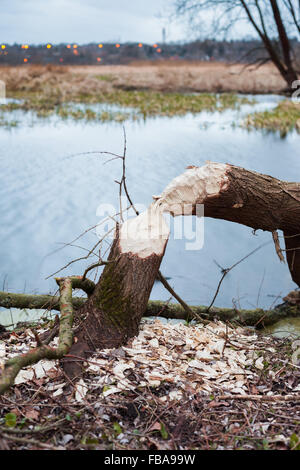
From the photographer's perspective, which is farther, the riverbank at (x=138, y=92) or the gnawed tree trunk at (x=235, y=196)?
the riverbank at (x=138, y=92)

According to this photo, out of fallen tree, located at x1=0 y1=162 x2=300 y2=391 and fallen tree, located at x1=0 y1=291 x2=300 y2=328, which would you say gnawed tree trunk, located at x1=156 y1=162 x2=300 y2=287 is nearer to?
fallen tree, located at x1=0 y1=162 x2=300 y2=391

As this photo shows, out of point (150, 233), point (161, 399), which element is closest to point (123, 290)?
point (150, 233)

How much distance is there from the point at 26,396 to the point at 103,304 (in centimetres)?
76

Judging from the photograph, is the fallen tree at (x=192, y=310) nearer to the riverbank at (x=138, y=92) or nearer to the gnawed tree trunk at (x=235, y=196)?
the gnawed tree trunk at (x=235, y=196)

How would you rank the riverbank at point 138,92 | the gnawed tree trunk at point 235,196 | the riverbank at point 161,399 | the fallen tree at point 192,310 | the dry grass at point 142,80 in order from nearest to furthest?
the riverbank at point 161,399, the gnawed tree trunk at point 235,196, the fallen tree at point 192,310, the riverbank at point 138,92, the dry grass at point 142,80

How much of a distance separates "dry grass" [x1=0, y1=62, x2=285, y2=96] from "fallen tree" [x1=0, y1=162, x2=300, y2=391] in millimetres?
13686

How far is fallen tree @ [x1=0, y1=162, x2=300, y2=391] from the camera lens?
3.21 metres

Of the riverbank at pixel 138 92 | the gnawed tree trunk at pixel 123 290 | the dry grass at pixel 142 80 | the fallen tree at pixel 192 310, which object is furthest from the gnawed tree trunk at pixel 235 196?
the dry grass at pixel 142 80

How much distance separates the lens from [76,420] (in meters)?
2.52

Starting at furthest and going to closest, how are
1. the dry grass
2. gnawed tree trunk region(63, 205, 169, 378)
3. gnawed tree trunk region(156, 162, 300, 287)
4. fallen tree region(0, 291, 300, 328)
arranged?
the dry grass < fallen tree region(0, 291, 300, 328) < gnawed tree trunk region(156, 162, 300, 287) < gnawed tree trunk region(63, 205, 169, 378)

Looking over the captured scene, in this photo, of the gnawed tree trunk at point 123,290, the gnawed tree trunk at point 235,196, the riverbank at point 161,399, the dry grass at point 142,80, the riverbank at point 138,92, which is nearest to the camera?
the riverbank at point 161,399


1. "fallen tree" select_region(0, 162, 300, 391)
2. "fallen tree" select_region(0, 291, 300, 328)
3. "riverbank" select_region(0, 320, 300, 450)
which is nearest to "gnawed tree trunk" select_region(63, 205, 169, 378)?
"fallen tree" select_region(0, 162, 300, 391)

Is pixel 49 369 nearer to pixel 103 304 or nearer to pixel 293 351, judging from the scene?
pixel 103 304

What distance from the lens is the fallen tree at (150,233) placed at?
321cm
